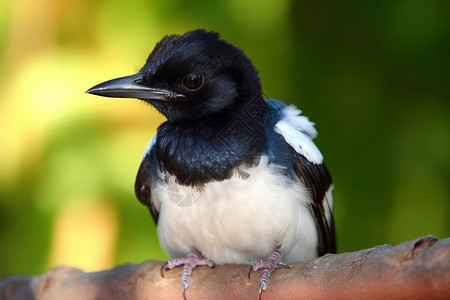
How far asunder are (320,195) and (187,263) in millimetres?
457

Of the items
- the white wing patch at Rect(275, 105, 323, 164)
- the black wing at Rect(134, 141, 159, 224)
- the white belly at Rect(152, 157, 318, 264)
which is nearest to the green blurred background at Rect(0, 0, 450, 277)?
the black wing at Rect(134, 141, 159, 224)

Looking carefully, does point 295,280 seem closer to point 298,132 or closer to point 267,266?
point 267,266

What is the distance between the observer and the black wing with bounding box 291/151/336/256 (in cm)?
205

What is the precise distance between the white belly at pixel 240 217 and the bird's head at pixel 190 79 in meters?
0.21

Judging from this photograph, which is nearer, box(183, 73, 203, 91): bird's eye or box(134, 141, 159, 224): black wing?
box(183, 73, 203, 91): bird's eye

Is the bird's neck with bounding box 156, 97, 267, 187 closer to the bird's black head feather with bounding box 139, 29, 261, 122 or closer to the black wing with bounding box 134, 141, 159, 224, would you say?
the bird's black head feather with bounding box 139, 29, 261, 122

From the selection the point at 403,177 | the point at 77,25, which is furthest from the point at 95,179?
the point at 403,177

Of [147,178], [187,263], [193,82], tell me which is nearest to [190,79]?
[193,82]

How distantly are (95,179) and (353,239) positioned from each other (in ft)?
3.26

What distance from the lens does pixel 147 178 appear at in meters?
2.23

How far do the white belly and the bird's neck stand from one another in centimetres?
3

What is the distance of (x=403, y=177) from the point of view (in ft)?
8.84

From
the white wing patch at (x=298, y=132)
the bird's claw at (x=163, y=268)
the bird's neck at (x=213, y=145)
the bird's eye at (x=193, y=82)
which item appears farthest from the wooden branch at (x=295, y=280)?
the bird's eye at (x=193, y=82)

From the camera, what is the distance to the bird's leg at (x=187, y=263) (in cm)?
191
